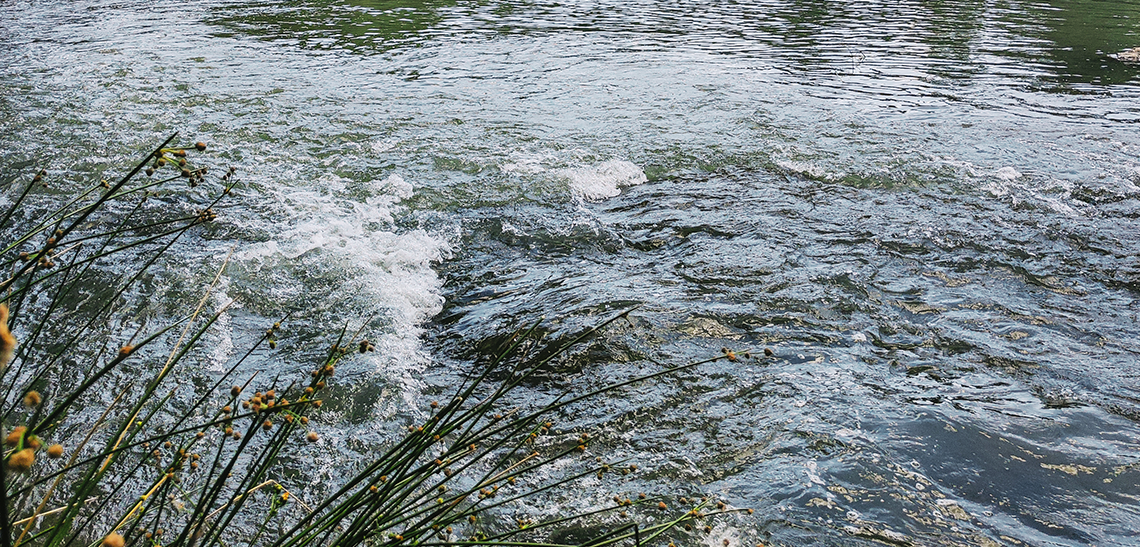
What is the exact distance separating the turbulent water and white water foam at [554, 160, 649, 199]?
31 mm

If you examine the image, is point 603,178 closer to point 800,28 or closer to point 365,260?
point 365,260

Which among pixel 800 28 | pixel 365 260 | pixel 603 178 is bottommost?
pixel 365 260

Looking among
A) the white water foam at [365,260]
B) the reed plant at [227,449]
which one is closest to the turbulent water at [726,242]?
the white water foam at [365,260]

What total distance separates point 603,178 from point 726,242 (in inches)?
59.5

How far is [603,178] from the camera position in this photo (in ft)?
22.0

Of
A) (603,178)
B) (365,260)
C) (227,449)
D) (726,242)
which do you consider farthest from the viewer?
(603,178)

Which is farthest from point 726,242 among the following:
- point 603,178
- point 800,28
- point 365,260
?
point 800,28

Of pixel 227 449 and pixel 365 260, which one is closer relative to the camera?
pixel 227 449

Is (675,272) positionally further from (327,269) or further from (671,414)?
(327,269)

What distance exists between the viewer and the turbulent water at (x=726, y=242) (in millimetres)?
3473

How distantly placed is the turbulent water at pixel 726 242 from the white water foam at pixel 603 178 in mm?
31

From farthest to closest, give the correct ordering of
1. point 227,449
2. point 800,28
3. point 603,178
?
point 800,28 → point 603,178 → point 227,449

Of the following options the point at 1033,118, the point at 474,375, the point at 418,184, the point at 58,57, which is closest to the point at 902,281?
the point at 474,375

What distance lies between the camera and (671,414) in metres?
3.71
